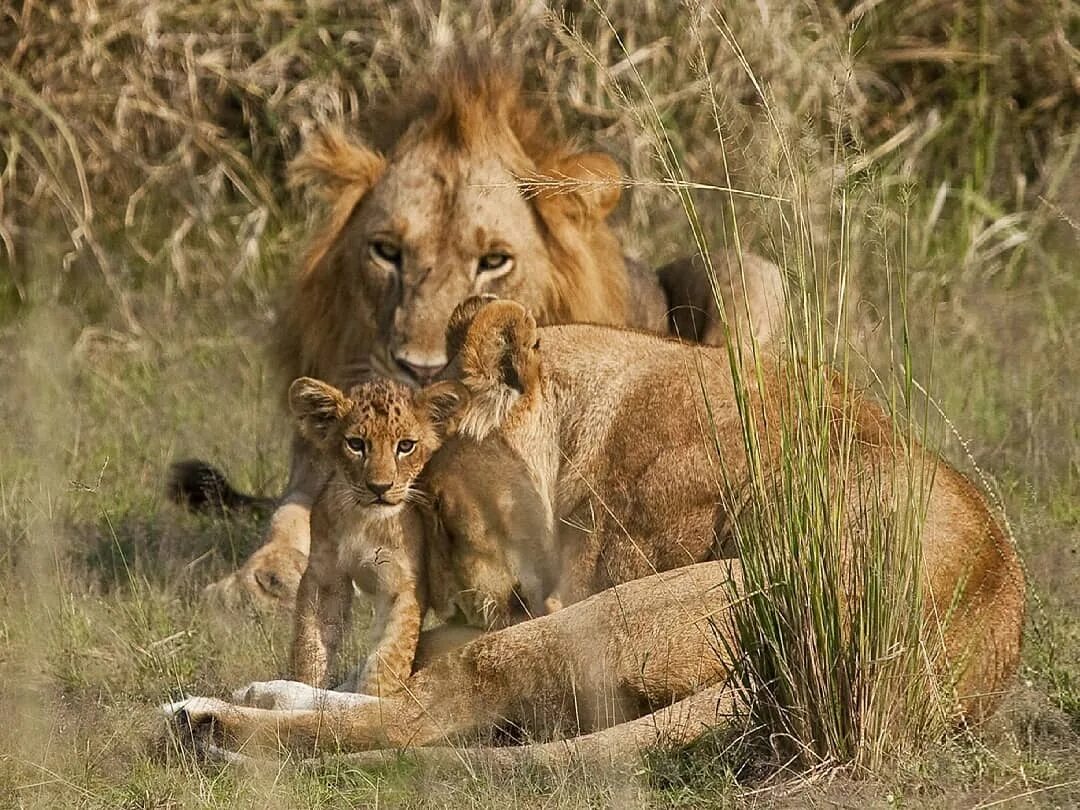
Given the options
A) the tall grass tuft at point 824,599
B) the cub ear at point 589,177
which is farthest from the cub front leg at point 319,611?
the cub ear at point 589,177

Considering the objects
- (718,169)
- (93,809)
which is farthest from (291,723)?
(718,169)

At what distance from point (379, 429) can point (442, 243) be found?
1605mm

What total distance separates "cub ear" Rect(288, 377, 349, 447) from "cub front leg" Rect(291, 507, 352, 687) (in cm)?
18

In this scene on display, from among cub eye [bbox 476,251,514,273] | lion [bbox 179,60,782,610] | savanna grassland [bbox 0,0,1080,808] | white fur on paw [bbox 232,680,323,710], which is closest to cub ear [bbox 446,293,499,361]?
savanna grassland [bbox 0,0,1080,808]

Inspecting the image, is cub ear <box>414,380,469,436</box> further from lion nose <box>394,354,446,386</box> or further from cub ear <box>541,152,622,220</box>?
cub ear <box>541,152,622,220</box>

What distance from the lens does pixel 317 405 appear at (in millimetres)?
4012

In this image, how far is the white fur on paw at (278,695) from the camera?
3732 mm

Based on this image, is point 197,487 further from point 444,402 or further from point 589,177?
point 444,402

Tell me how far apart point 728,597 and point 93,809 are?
118cm

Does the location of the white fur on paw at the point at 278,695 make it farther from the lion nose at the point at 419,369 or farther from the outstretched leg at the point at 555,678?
the lion nose at the point at 419,369

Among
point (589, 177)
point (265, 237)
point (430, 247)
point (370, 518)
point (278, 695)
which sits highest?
point (589, 177)

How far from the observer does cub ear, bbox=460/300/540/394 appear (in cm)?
396

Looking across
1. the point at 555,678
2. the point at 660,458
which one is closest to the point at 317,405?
the point at 660,458

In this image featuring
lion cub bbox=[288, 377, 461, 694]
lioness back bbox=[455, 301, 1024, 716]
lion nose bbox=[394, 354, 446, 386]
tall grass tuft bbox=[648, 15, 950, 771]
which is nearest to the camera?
tall grass tuft bbox=[648, 15, 950, 771]
